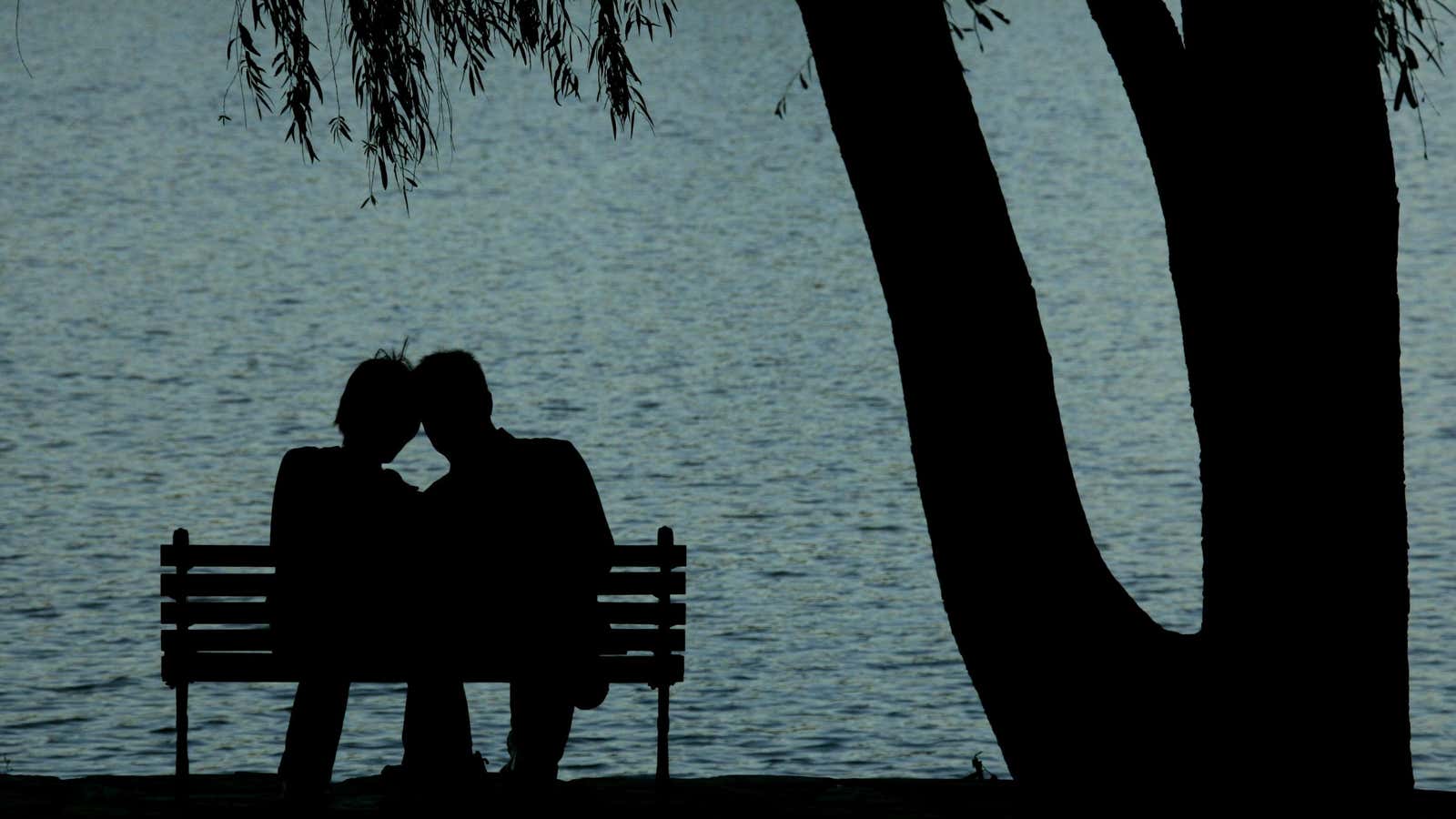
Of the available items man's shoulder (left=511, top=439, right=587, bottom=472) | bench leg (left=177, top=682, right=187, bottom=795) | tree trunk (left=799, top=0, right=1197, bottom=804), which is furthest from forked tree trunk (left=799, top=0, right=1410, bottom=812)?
bench leg (left=177, top=682, right=187, bottom=795)

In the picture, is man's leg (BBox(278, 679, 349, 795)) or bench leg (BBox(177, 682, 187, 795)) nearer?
man's leg (BBox(278, 679, 349, 795))

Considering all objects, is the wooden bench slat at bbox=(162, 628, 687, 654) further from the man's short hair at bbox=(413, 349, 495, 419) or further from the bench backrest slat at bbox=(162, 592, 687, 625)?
the man's short hair at bbox=(413, 349, 495, 419)

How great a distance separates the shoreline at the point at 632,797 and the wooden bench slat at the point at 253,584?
0.54 m

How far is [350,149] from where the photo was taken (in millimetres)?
42281

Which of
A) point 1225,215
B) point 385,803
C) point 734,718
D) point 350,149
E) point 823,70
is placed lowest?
point 734,718

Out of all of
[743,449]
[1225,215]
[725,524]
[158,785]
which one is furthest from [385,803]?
[743,449]

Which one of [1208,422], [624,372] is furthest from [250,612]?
[624,372]

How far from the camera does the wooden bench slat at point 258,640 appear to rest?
18.6 ft

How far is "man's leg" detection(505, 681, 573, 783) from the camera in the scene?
17.5ft

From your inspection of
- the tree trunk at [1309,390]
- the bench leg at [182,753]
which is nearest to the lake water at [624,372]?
the tree trunk at [1309,390]

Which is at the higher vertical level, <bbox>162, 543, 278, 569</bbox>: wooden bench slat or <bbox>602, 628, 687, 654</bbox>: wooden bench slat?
<bbox>162, 543, 278, 569</bbox>: wooden bench slat

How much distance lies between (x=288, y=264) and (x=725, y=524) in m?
15.3

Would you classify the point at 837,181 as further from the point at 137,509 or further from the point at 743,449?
the point at 137,509

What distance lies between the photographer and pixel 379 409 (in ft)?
16.8
